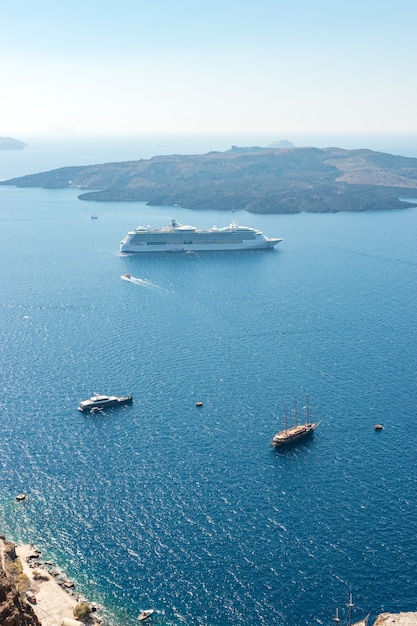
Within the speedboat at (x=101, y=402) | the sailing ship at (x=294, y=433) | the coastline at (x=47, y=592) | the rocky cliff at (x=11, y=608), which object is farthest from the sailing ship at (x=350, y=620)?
the speedboat at (x=101, y=402)

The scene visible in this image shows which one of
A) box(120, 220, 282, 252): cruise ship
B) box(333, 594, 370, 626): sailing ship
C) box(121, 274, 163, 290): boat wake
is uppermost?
box(120, 220, 282, 252): cruise ship

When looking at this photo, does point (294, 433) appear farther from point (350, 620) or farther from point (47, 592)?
point (47, 592)

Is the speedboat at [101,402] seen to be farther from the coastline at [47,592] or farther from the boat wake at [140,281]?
the boat wake at [140,281]

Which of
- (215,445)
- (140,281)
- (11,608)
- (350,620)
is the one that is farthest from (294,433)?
(140,281)

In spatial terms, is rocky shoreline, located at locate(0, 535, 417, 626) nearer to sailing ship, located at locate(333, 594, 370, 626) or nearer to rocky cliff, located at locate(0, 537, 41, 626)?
sailing ship, located at locate(333, 594, 370, 626)

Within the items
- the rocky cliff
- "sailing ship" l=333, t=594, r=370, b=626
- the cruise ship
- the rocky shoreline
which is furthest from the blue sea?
the cruise ship

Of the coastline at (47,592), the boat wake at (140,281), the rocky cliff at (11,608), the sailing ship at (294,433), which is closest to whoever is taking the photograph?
the rocky cliff at (11,608)
